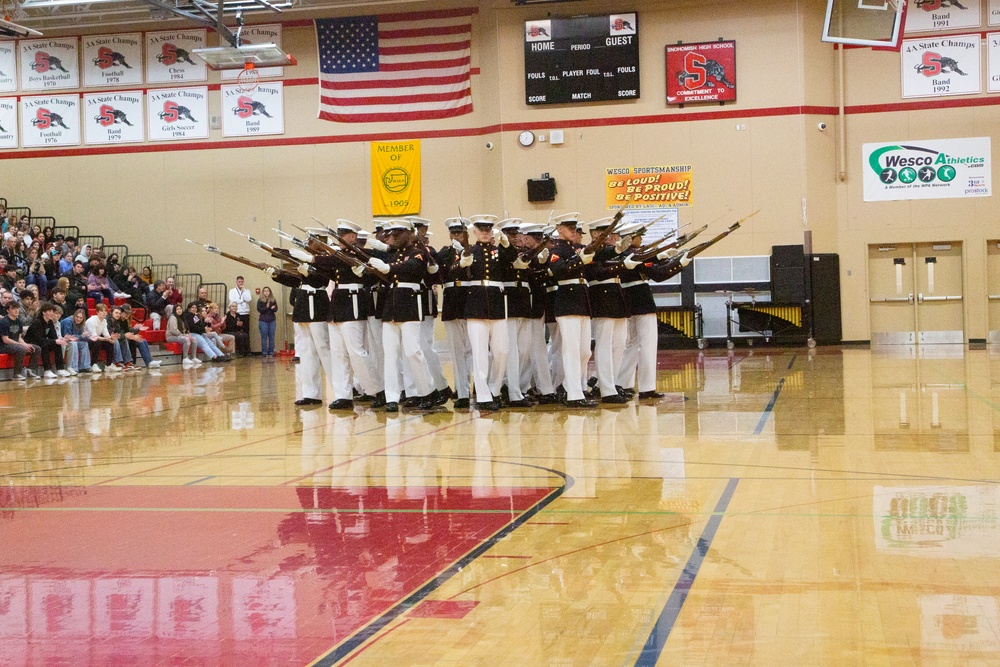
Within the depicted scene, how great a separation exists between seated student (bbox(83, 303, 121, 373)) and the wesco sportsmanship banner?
1431 centimetres

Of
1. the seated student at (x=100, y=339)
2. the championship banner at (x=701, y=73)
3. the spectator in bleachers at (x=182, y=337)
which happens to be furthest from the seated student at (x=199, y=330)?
the championship banner at (x=701, y=73)

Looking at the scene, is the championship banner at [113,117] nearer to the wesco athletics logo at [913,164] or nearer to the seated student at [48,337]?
the seated student at [48,337]

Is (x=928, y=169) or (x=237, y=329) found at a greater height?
(x=928, y=169)

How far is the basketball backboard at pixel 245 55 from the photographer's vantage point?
56.9 feet

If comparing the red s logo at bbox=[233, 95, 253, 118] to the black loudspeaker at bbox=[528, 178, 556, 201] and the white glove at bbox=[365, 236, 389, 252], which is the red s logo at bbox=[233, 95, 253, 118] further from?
the white glove at bbox=[365, 236, 389, 252]

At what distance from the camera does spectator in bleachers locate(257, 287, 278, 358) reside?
21578mm

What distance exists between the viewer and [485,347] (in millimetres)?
9797

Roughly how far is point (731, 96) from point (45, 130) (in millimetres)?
14669

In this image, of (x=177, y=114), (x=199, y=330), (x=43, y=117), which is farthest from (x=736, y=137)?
(x=43, y=117)

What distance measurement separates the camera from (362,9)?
2102 centimetres

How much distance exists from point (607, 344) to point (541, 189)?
35.1ft

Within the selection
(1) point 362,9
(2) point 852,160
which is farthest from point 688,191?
(1) point 362,9

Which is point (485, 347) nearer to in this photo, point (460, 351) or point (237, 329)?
point (460, 351)

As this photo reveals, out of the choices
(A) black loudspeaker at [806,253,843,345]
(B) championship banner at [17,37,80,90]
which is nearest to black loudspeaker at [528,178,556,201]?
(A) black loudspeaker at [806,253,843,345]
